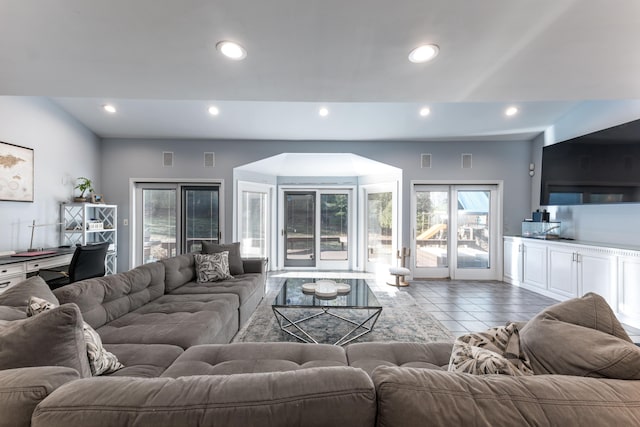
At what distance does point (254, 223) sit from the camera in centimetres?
554

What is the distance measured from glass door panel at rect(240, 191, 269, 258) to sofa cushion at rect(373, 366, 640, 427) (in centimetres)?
476

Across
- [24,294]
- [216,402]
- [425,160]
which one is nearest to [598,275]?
[425,160]

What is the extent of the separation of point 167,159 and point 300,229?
300 centimetres

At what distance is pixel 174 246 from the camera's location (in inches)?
198

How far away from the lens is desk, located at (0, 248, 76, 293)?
2814 millimetres

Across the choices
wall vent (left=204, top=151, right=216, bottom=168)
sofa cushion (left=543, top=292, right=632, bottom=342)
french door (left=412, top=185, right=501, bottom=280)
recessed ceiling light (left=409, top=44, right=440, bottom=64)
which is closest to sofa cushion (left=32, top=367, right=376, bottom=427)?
sofa cushion (left=543, top=292, right=632, bottom=342)

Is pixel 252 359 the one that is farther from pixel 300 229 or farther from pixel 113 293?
pixel 300 229

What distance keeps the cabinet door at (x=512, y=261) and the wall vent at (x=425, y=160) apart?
81.8 inches

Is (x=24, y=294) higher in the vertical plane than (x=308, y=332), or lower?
higher

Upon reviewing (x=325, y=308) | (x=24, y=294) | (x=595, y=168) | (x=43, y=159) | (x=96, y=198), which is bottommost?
(x=325, y=308)

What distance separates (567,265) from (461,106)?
2813mm

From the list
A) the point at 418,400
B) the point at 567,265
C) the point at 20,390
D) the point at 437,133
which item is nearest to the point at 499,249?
the point at 567,265

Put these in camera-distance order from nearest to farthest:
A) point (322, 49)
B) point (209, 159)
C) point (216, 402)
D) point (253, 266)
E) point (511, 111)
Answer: point (216, 402) < point (322, 49) < point (253, 266) < point (511, 111) < point (209, 159)

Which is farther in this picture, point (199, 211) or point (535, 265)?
point (199, 211)
